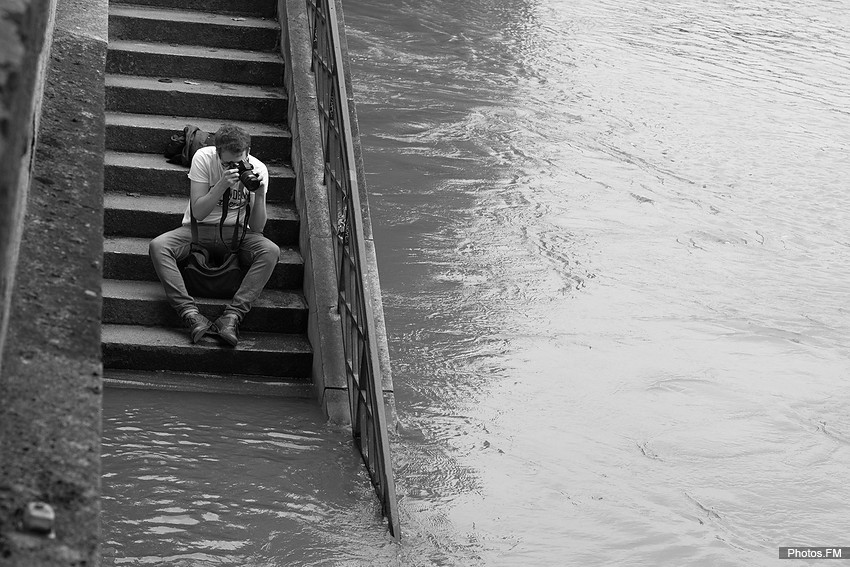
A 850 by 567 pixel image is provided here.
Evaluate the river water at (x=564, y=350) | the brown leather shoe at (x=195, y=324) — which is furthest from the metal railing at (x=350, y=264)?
the brown leather shoe at (x=195, y=324)

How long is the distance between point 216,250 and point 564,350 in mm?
2731

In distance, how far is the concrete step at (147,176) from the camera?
295 inches

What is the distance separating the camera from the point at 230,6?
353 inches

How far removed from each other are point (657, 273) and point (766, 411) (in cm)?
237

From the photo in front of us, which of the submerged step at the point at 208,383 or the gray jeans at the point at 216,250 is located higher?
the gray jeans at the point at 216,250

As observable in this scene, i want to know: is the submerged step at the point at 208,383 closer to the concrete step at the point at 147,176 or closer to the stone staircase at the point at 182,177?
the stone staircase at the point at 182,177

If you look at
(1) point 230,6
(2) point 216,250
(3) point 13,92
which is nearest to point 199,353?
(2) point 216,250

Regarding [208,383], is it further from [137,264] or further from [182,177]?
[182,177]

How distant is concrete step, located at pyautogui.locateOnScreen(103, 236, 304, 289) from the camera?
23.4 feet

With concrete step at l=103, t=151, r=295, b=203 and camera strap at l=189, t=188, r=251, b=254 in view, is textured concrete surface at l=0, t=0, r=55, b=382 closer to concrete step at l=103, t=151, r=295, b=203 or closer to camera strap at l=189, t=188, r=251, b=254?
camera strap at l=189, t=188, r=251, b=254

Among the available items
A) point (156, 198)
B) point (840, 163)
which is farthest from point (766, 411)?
point (840, 163)

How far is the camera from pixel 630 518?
244 inches

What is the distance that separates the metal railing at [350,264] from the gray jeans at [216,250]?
46cm

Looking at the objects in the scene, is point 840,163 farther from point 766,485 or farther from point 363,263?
point 363,263
